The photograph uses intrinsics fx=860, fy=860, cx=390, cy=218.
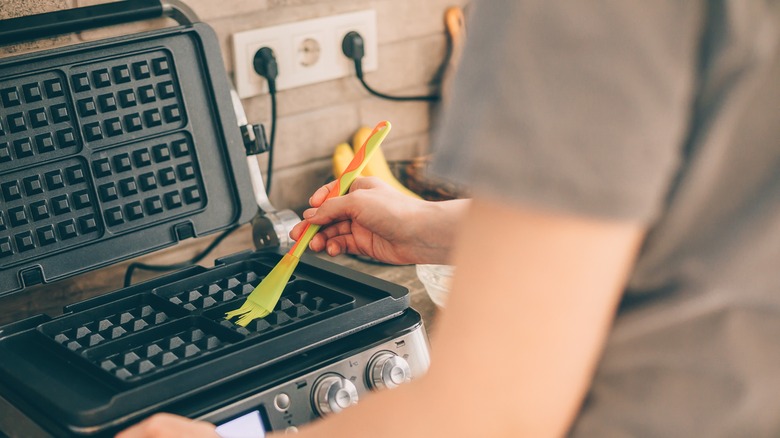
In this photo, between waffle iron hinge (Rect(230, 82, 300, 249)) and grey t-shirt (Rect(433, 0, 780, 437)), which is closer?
Answer: grey t-shirt (Rect(433, 0, 780, 437))

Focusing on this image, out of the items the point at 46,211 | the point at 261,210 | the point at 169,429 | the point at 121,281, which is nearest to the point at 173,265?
the point at 121,281

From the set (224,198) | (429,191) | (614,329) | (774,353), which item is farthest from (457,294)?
(429,191)

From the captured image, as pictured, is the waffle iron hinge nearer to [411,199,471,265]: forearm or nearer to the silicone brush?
the silicone brush

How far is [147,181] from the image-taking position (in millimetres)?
1242

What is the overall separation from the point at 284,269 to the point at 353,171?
16cm

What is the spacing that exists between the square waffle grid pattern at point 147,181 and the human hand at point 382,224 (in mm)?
186

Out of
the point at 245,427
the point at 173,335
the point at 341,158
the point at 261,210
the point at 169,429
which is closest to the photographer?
the point at 169,429

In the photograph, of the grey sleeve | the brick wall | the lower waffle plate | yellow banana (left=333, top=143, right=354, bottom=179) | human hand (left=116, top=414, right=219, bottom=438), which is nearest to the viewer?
the grey sleeve

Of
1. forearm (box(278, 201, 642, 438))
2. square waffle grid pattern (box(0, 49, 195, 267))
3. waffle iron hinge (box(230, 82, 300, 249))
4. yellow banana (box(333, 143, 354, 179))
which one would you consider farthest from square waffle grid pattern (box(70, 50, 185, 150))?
forearm (box(278, 201, 642, 438))

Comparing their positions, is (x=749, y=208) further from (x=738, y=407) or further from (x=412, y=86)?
(x=412, y=86)

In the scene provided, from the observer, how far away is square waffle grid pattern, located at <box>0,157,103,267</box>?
113 cm

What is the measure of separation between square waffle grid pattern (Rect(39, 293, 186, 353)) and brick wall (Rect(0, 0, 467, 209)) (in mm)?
476

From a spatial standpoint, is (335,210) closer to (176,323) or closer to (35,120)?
(176,323)

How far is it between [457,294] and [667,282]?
133mm
